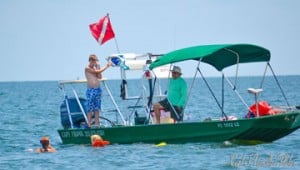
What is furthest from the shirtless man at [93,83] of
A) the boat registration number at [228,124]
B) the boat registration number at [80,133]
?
the boat registration number at [228,124]

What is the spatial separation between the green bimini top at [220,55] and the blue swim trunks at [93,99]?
5.62 ft

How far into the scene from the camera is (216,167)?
2167 centimetres

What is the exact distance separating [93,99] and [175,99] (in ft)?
7.14

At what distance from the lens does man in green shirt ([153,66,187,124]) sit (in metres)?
24.8

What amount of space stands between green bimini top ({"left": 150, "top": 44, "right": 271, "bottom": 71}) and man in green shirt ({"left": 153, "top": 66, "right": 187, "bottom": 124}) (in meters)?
0.53

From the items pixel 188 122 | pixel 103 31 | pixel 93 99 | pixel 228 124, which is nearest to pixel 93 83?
pixel 93 99

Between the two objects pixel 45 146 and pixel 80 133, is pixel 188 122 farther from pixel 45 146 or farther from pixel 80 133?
pixel 45 146

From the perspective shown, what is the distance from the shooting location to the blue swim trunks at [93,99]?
2542cm

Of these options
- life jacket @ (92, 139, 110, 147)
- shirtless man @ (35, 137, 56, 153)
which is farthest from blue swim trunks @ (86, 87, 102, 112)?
shirtless man @ (35, 137, 56, 153)

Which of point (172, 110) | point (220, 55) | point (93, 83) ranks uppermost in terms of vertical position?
point (220, 55)

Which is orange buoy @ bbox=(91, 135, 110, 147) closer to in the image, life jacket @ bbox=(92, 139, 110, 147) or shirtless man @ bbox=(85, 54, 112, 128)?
life jacket @ bbox=(92, 139, 110, 147)

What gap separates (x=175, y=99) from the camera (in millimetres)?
24828

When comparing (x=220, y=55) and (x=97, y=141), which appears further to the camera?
Answer: (x=220, y=55)

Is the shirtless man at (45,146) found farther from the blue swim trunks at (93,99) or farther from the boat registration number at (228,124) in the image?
the boat registration number at (228,124)
